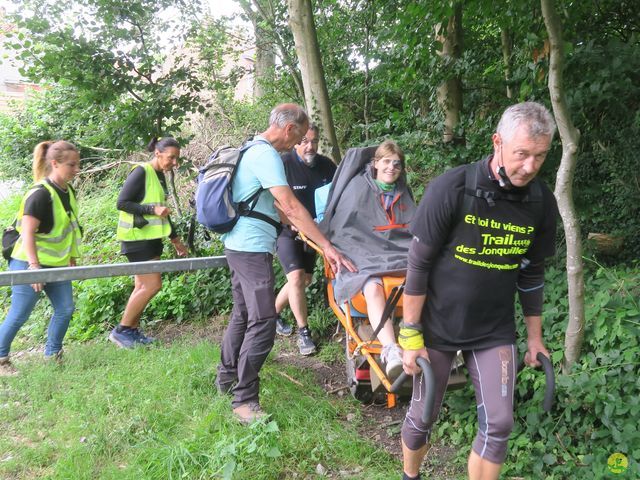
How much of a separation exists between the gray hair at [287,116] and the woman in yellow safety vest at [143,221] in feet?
5.98

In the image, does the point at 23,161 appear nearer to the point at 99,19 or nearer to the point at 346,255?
the point at 99,19

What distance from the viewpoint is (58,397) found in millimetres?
3879

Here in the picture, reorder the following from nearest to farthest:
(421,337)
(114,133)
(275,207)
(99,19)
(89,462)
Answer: (421,337), (89,462), (275,207), (99,19), (114,133)

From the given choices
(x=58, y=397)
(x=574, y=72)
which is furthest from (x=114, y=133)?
(x=574, y=72)

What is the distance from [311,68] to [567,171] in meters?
3.32

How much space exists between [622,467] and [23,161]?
472 inches

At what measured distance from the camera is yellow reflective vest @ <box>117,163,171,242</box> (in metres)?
4.90

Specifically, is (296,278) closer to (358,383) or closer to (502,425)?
(358,383)

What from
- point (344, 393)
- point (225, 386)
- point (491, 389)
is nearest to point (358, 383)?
point (344, 393)

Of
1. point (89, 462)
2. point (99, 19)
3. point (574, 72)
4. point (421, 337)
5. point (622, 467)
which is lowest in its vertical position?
point (622, 467)

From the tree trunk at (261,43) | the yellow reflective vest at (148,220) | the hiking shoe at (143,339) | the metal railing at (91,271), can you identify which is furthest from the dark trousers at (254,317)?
the tree trunk at (261,43)

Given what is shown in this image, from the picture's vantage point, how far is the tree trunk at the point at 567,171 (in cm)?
312

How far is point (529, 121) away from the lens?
213 centimetres

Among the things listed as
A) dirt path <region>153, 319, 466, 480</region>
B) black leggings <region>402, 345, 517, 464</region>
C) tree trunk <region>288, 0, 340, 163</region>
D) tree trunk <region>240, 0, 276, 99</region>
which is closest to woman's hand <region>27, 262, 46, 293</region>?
Answer: dirt path <region>153, 319, 466, 480</region>
